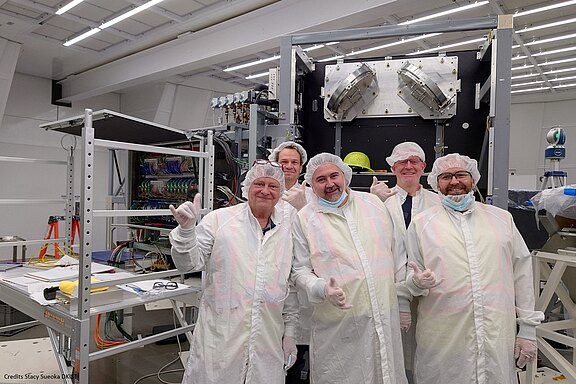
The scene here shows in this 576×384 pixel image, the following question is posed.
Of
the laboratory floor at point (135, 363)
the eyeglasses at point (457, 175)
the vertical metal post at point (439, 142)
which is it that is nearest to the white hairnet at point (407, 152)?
the eyeglasses at point (457, 175)

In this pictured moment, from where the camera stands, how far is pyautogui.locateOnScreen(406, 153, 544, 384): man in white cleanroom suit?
5.01 ft

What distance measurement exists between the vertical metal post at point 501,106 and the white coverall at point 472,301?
667 millimetres

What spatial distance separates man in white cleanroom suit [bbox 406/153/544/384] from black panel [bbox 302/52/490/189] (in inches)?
40.3

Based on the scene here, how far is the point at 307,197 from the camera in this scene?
1.95 m

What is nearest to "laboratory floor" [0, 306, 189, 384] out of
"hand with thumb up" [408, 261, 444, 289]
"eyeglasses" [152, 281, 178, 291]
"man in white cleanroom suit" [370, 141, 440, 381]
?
"eyeglasses" [152, 281, 178, 291]

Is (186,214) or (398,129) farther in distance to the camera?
(398,129)

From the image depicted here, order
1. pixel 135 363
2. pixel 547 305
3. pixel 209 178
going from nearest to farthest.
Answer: pixel 209 178
pixel 547 305
pixel 135 363

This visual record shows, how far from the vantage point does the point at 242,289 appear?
4.93 feet

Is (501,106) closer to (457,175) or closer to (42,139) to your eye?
(457,175)

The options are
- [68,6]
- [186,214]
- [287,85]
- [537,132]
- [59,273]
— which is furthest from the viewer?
[537,132]

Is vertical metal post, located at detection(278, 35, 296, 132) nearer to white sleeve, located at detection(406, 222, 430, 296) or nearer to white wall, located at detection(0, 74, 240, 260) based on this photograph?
white sleeve, located at detection(406, 222, 430, 296)

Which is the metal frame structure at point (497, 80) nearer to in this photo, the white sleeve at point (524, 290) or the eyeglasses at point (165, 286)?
the white sleeve at point (524, 290)

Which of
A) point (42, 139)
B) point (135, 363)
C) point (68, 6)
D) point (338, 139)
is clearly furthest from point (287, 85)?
point (42, 139)

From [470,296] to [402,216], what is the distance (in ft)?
1.59
